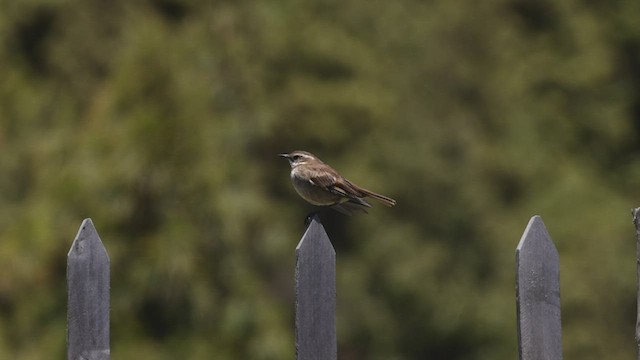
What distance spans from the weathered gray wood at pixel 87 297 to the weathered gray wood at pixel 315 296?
51 cm

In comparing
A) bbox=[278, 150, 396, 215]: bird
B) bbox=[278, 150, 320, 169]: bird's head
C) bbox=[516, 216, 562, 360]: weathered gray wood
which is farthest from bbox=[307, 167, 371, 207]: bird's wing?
bbox=[516, 216, 562, 360]: weathered gray wood

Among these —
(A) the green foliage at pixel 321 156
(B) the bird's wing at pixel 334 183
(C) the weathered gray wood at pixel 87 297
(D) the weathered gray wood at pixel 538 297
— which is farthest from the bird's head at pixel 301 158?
(C) the weathered gray wood at pixel 87 297

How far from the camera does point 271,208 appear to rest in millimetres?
9531

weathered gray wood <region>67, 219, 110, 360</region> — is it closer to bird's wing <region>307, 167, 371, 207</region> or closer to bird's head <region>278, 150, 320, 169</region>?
bird's wing <region>307, 167, 371, 207</region>

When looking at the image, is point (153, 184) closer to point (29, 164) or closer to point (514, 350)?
point (29, 164)

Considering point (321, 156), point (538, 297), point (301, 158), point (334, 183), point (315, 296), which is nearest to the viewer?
point (315, 296)

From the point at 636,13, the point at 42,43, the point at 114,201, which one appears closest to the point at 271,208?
the point at 42,43

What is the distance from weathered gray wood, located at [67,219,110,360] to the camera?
9.37 ft

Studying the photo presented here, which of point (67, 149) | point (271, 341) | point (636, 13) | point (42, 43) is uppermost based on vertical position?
point (636, 13)

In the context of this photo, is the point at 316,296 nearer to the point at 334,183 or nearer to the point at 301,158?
the point at 334,183

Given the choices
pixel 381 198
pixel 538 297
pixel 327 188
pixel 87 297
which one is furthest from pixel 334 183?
pixel 87 297

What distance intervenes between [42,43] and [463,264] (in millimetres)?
4734

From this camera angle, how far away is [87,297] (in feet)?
9.43

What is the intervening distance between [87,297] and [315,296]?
0.60 metres
